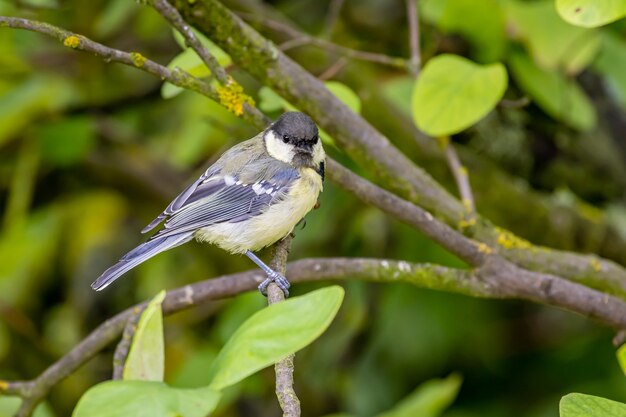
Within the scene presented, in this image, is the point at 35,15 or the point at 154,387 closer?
the point at 154,387

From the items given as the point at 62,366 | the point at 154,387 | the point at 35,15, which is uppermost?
the point at 35,15

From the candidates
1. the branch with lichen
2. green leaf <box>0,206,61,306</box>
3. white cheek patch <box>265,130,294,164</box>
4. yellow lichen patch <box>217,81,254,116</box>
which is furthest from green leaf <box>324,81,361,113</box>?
green leaf <box>0,206,61,306</box>

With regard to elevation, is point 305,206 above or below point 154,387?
below

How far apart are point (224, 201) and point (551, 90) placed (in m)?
1.04

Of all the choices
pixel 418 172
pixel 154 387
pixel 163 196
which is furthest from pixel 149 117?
pixel 154 387

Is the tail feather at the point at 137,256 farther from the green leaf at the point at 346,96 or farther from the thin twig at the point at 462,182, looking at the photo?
the thin twig at the point at 462,182

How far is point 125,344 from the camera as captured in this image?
1.70 m

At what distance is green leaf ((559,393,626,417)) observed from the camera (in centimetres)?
107

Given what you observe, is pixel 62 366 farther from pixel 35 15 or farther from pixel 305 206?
pixel 35 15

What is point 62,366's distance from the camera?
5.92ft

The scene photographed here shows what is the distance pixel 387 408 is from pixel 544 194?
0.87m

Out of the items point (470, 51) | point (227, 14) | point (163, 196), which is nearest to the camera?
point (227, 14)

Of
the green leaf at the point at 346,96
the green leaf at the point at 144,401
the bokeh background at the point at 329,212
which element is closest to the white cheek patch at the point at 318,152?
the green leaf at the point at 346,96

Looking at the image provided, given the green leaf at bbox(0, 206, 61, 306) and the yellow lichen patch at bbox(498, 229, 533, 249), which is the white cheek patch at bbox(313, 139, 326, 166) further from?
the green leaf at bbox(0, 206, 61, 306)
